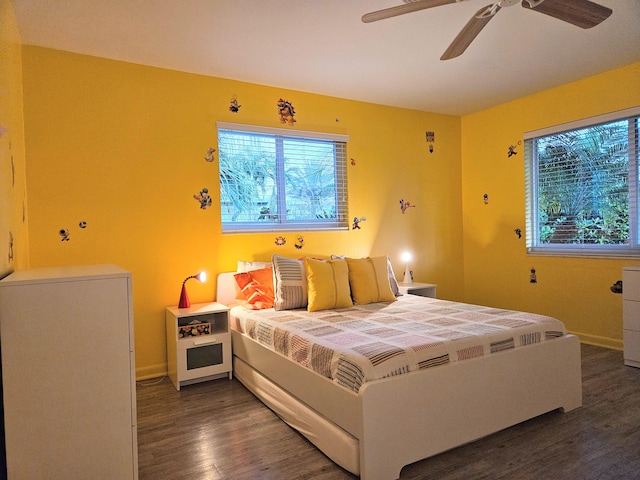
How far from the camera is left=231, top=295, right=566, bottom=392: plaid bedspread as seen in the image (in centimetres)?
193

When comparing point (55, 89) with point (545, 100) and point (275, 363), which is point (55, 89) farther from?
point (545, 100)

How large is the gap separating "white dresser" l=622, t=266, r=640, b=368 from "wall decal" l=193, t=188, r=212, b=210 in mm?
3326

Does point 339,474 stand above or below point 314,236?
below

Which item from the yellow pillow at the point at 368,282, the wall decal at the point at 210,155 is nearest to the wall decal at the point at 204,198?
the wall decal at the point at 210,155

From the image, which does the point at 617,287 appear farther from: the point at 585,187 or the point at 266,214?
the point at 266,214

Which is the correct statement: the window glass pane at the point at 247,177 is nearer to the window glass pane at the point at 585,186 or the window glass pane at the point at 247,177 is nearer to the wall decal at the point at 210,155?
the wall decal at the point at 210,155

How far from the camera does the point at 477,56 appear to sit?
319 centimetres

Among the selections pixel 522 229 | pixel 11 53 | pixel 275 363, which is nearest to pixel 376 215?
pixel 522 229

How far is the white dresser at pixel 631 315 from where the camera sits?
A: 3.15 m

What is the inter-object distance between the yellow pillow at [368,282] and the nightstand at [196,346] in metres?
1.00

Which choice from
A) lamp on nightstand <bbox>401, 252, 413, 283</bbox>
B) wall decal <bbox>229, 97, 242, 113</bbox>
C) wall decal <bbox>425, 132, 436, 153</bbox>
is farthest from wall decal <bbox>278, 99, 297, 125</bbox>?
lamp on nightstand <bbox>401, 252, 413, 283</bbox>

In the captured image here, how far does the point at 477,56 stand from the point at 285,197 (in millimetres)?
1948

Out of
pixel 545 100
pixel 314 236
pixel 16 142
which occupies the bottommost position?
pixel 314 236

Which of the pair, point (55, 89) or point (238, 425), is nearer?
point (238, 425)
